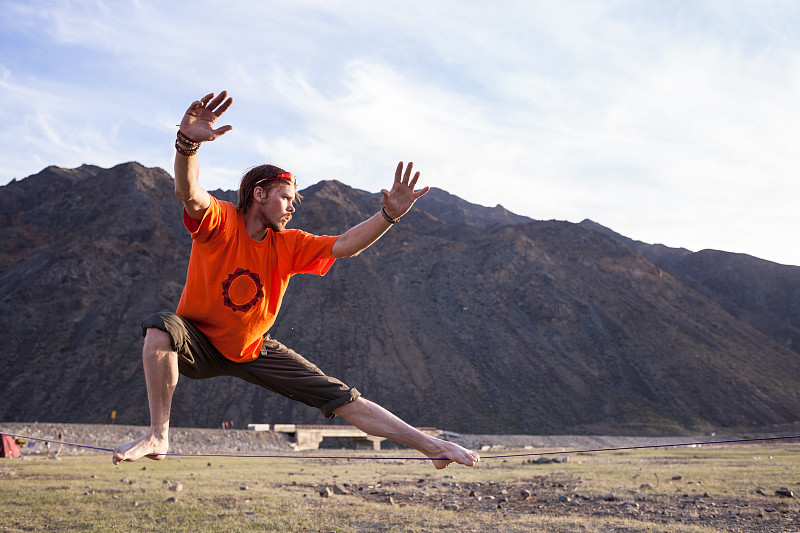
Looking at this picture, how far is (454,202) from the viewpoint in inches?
5571

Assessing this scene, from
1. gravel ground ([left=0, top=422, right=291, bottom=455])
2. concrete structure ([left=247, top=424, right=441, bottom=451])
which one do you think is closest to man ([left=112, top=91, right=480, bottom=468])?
gravel ground ([left=0, top=422, right=291, bottom=455])

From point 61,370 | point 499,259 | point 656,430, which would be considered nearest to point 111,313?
point 61,370

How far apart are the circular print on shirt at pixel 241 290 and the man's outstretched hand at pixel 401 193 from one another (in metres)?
1.14

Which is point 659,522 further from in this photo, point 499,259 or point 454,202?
point 454,202

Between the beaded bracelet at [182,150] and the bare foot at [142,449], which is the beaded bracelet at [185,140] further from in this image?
the bare foot at [142,449]

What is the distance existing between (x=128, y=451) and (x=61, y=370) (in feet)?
202

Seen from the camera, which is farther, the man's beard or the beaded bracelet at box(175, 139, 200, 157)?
the man's beard

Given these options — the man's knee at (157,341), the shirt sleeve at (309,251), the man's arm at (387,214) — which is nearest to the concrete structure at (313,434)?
the shirt sleeve at (309,251)

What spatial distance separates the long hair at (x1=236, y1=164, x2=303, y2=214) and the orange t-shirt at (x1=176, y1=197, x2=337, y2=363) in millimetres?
190

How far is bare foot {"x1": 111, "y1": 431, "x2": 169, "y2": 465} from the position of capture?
423 cm

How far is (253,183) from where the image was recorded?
4.87 meters

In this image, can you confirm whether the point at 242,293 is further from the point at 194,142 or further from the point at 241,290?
the point at 194,142

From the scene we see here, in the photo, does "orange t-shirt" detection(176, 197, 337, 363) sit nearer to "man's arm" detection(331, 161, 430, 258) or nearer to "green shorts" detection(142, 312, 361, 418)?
"green shorts" detection(142, 312, 361, 418)

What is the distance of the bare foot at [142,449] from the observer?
13.9 feet
